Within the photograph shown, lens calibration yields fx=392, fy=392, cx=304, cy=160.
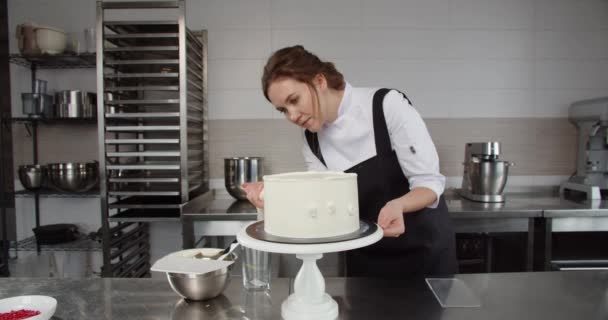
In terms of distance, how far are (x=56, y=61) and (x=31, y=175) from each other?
844 millimetres

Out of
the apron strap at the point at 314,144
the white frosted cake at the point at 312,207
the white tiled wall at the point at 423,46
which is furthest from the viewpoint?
the white tiled wall at the point at 423,46

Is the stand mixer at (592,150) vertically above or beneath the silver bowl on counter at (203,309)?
above

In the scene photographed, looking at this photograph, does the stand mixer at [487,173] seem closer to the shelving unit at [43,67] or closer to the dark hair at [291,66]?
the dark hair at [291,66]

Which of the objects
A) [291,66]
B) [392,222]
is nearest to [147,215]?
[291,66]

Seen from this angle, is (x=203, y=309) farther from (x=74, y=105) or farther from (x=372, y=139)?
(x=74, y=105)

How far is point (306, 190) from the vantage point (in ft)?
2.88

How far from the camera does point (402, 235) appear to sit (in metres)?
1.62

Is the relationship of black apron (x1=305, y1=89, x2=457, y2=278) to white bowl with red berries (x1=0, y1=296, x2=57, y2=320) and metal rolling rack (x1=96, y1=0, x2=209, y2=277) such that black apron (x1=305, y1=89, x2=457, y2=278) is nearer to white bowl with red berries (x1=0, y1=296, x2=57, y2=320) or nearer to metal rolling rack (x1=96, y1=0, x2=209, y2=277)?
white bowl with red berries (x1=0, y1=296, x2=57, y2=320)

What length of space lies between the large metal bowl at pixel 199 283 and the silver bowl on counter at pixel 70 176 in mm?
2064

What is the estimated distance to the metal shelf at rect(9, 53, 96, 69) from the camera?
2740 millimetres

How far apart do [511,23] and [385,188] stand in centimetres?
227

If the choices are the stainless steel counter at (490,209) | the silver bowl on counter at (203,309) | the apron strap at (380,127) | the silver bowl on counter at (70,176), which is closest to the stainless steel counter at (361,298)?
the silver bowl on counter at (203,309)

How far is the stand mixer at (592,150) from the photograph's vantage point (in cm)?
271

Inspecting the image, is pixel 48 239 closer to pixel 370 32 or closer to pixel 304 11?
pixel 304 11
